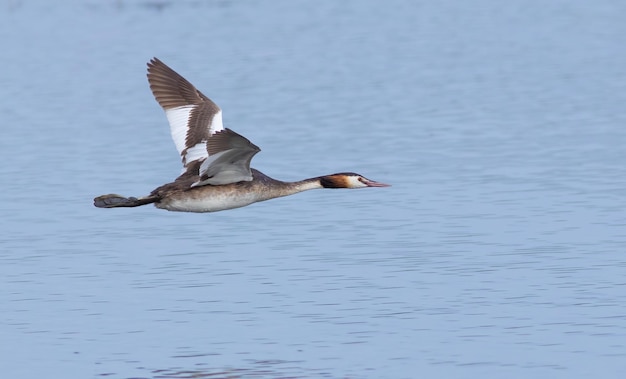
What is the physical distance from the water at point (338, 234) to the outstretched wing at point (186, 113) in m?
1.32

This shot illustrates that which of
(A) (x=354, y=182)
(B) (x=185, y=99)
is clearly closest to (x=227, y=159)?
(A) (x=354, y=182)

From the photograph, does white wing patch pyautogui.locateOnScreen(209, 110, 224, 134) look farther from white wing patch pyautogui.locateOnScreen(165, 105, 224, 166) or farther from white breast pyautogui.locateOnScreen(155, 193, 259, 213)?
white breast pyautogui.locateOnScreen(155, 193, 259, 213)

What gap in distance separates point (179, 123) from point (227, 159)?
2.05 m

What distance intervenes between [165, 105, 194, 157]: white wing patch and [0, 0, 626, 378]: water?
135 cm

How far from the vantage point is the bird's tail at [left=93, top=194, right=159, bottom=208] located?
46.0ft

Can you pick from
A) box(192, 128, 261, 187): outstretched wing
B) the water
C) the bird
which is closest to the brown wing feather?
the bird

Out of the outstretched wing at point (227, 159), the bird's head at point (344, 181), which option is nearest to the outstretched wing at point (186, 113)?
the outstretched wing at point (227, 159)

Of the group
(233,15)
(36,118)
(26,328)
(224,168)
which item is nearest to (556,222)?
(224,168)

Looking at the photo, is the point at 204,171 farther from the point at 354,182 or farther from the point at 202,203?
the point at 354,182

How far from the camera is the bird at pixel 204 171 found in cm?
1352

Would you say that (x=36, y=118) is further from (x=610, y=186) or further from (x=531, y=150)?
(x=610, y=186)

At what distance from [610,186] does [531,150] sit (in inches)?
133

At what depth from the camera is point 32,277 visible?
611 inches

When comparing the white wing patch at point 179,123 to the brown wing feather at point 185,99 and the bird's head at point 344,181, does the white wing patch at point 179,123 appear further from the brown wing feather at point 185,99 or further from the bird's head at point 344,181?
the bird's head at point 344,181
